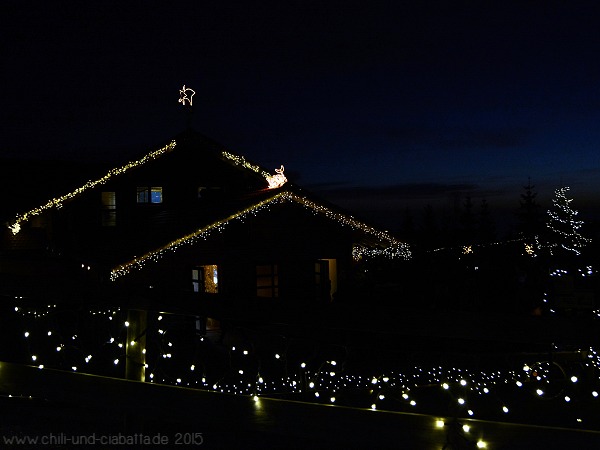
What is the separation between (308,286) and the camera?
1675 cm

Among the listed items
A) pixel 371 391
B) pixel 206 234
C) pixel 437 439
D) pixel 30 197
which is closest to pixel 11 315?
pixel 371 391

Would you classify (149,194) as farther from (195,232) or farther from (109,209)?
(195,232)

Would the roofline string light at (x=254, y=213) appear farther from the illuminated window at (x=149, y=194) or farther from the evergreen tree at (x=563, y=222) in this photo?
the evergreen tree at (x=563, y=222)

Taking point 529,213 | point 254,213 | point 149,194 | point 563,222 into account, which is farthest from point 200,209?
point 529,213

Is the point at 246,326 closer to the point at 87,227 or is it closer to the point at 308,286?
the point at 308,286

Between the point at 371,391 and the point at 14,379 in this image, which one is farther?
the point at 371,391

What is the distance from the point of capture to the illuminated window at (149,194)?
1802cm

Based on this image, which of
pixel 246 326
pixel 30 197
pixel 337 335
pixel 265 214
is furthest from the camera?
pixel 30 197

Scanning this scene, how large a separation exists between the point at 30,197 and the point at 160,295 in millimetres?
17475

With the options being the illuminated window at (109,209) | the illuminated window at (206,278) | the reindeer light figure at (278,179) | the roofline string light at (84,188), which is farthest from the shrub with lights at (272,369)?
the illuminated window at (109,209)

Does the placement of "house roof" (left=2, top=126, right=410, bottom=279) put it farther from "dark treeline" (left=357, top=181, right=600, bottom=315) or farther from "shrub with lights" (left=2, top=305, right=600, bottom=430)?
"shrub with lights" (left=2, top=305, right=600, bottom=430)

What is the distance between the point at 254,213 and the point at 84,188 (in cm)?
490

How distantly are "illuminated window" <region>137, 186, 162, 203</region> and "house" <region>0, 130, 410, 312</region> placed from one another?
0.03 metres

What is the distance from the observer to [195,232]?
14.3 metres
